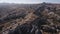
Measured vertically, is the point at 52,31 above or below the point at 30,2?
below

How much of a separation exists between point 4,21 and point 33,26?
57.2 inches

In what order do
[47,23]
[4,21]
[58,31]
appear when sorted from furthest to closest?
[4,21] → [47,23] → [58,31]

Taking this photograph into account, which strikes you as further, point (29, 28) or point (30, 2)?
point (30, 2)

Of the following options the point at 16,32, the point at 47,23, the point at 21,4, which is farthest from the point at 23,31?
the point at 21,4

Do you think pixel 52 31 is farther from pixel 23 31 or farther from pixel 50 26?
pixel 23 31

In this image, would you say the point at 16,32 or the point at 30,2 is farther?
the point at 30,2

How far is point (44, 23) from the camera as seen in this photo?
4359 millimetres

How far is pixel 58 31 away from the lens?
3773 millimetres

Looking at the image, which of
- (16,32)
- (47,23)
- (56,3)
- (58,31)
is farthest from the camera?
(56,3)

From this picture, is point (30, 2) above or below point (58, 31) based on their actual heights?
above

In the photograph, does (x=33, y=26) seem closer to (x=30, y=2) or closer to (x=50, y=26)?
(x=50, y=26)

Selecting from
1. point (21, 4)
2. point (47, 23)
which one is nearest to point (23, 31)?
point (47, 23)

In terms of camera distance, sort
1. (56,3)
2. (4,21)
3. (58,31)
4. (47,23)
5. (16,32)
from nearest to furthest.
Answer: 1. (16,32)
2. (58,31)
3. (47,23)
4. (4,21)
5. (56,3)

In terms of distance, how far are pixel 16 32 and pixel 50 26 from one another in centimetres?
129
